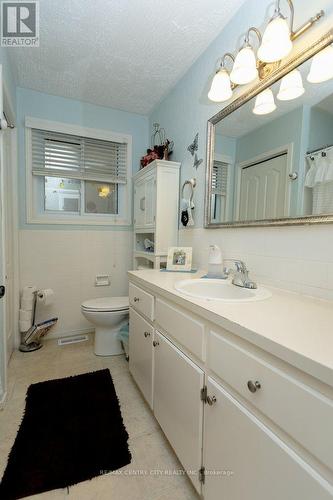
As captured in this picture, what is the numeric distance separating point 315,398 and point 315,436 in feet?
0.25

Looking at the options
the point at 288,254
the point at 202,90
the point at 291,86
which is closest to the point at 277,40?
the point at 291,86

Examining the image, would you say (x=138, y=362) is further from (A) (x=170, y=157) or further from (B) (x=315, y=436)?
(A) (x=170, y=157)

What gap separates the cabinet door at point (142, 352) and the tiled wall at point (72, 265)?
1.09 metres

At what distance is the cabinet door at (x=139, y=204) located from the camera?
2.35 meters

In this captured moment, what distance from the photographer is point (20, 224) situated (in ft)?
7.41

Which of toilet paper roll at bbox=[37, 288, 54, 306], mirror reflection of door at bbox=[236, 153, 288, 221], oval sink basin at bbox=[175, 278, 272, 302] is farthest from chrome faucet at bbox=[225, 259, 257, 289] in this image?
toilet paper roll at bbox=[37, 288, 54, 306]

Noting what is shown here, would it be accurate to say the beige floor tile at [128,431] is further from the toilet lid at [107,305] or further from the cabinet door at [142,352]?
the toilet lid at [107,305]

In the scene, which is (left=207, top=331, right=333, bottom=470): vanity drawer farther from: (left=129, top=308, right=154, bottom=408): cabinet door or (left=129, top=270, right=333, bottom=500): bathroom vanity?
(left=129, top=308, right=154, bottom=408): cabinet door

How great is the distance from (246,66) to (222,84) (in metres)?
0.20

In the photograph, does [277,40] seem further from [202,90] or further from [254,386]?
[254,386]

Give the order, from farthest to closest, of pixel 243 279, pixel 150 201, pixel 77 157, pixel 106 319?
pixel 77 157, pixel 150 201, pixel 106 319, pixel 243 279

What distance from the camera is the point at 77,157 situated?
249 cm

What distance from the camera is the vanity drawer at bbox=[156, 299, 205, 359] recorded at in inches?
34.9

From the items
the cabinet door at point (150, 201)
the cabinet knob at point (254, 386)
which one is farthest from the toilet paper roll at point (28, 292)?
the cabinet knob at point (254, 386)
